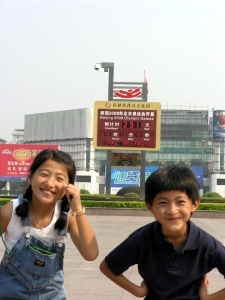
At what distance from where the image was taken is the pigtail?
8.32 ft

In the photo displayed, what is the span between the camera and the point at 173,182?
221 cm

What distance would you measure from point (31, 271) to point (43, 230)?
0.17 meters

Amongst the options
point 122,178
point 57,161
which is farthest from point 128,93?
point 122,178

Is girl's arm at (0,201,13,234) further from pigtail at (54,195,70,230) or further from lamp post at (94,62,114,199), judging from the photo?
lamp post at (94,62,114,199)

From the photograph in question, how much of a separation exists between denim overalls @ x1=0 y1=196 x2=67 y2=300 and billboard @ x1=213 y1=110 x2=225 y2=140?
75.6 meters

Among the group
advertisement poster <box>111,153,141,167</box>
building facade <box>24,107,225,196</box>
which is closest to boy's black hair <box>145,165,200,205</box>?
advertisement poster <box>111,153,141,167</box>

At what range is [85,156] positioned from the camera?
257ft

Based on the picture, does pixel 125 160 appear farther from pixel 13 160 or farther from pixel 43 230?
pixel 43 230

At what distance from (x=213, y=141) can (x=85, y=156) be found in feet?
49.5

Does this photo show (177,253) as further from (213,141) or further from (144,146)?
(213,141)

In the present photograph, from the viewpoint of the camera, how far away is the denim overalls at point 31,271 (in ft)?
8.02

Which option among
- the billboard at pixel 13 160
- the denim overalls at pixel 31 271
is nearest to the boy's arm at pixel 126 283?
the denim overalls at pixel 31 271

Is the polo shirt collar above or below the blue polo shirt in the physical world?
above

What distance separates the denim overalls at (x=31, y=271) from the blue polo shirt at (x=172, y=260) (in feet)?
1.04
